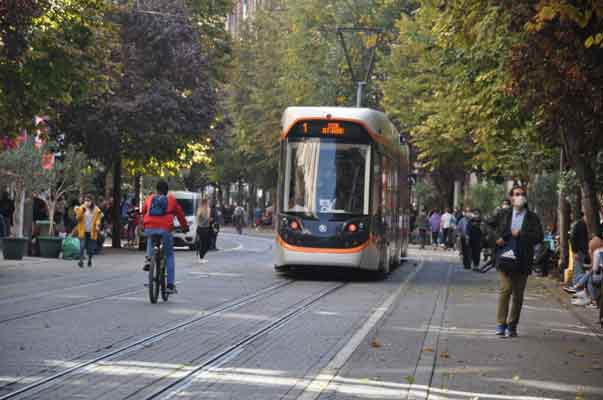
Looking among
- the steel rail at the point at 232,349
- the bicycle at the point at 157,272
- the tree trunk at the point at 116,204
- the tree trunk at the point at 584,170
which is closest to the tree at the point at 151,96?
the tree trunk at the point at 116,204

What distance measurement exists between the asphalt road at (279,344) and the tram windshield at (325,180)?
2.00 meters

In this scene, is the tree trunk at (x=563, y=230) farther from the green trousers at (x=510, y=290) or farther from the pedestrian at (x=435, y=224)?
the pedestrian at (x=435, y=224)

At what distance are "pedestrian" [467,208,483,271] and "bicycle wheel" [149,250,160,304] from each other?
17.6m

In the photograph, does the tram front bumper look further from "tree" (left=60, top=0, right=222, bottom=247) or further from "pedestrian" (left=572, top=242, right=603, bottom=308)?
"tree" (left=60, top=0, right=222, bottom=247)

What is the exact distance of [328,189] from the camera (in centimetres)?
2423

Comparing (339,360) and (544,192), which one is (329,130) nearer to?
(544,192)

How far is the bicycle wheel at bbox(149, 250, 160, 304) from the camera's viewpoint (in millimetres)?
17266

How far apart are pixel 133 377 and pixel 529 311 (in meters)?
10.3

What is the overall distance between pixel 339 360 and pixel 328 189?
12.9m

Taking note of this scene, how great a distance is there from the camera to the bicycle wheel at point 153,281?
56.6ft

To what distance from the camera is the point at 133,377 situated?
32.3 ft

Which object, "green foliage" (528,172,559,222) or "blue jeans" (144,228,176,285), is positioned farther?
"green foliage" (528,172,559,222)

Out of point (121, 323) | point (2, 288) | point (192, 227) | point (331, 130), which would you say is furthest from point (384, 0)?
point (121, 323)

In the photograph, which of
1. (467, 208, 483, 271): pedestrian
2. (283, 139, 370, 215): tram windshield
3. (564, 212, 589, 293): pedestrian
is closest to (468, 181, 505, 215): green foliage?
(467, 208, 483, 271): pedestrian
